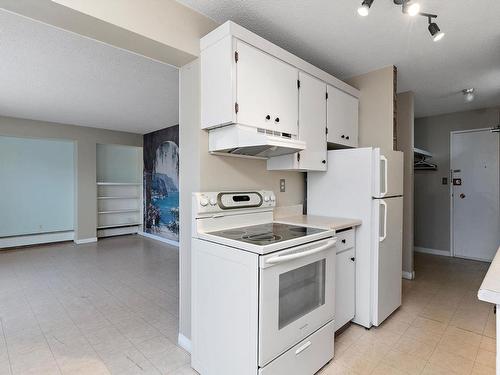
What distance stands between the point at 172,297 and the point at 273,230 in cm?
178

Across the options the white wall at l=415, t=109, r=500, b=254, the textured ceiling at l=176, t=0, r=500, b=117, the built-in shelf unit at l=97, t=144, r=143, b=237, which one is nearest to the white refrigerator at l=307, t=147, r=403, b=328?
the textured ceiling at l=176, t=0, r=500, b=117

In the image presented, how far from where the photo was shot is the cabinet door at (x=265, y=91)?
187 cm

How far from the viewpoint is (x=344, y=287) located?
2.34 metres

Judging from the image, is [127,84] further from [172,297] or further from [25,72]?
[172,297]

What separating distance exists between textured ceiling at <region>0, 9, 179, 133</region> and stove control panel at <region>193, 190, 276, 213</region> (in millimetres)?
1766

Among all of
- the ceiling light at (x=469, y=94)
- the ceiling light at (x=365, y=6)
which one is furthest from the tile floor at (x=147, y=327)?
the ceiling light at (x=469, y=94)

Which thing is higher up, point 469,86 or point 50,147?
point 469,86

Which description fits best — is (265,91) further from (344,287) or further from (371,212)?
(344,287)

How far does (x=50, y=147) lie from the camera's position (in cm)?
595

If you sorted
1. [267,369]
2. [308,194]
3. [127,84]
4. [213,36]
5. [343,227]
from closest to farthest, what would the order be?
[267,369], [213,36], [343,227], [308,194], [127,84]

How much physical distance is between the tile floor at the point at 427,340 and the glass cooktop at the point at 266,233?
961 mm

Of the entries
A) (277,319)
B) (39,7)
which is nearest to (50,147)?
(39,7)

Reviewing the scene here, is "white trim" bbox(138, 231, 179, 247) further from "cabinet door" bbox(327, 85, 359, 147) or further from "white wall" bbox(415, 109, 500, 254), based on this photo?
"white wall" bbox(415, 109, 500, 254)

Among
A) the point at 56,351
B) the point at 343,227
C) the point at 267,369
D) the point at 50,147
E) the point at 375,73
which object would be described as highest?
the point at 375,73
